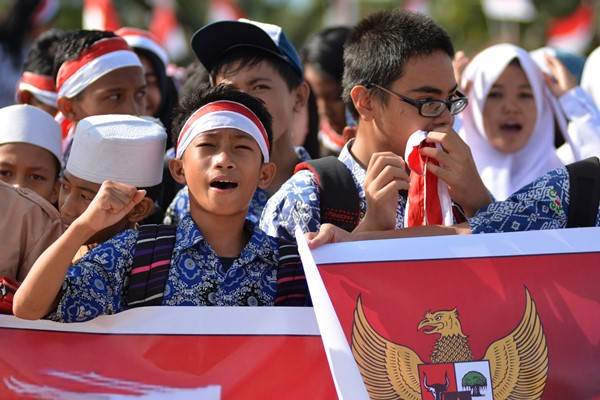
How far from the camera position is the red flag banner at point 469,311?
3.67 m

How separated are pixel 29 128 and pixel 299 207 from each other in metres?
1.25

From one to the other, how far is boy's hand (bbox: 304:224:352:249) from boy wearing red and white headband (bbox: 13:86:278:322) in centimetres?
25

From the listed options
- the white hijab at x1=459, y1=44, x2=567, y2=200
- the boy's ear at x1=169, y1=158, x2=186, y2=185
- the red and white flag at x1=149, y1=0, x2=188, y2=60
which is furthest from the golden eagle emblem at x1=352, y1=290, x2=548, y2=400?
the red and white flag at x1=149, y1=0, x2=188, y2=60

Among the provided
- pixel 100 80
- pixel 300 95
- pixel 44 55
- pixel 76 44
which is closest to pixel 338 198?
pixel 300 95

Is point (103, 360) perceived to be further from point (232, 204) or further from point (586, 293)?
point (586, 293)

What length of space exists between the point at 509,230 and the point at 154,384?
1.33 m

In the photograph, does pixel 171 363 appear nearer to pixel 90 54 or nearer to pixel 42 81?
pixel 90 54

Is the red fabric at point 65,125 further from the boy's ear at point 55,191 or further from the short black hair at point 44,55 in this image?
the boy's ear at point 55,191

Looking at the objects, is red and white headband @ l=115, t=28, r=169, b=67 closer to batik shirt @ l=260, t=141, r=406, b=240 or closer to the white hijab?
the white hijab

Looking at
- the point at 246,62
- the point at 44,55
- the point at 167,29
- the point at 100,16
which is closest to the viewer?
the point at 246,62

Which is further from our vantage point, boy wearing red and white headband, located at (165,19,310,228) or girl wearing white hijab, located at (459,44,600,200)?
girl wearing white hijab, located at (459,44,600,200)

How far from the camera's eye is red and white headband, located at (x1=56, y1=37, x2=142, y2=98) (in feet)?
18.3

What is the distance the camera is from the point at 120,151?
4.38 meters

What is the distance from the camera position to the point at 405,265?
383cm
